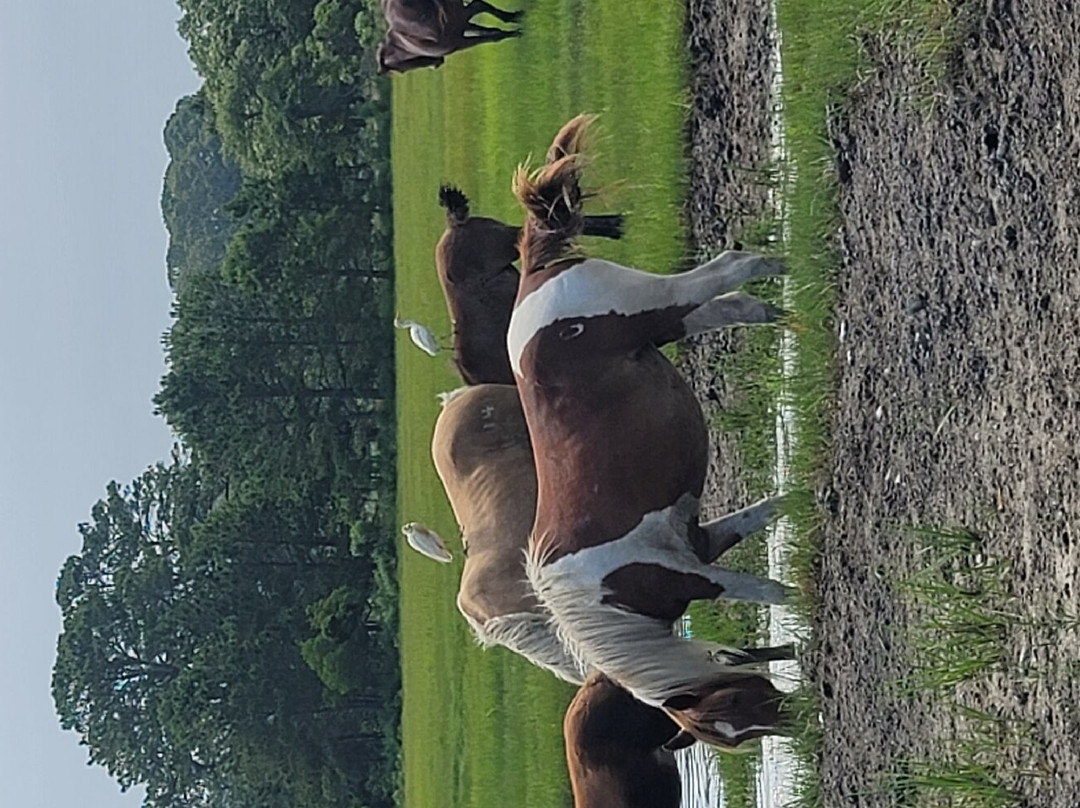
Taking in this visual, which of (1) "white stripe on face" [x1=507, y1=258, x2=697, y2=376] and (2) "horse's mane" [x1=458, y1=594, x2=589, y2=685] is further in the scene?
(2) "horse's mane" [x1=458, y1=594, x2=589, y2=685]

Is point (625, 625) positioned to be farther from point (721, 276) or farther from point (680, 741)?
point (721, 276)

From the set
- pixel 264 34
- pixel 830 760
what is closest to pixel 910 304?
pixel 830 760

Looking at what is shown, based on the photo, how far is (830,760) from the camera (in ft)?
14.7

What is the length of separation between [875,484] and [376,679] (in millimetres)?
14122

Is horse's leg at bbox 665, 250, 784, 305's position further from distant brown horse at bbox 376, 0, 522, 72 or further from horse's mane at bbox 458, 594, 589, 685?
distant brown horse at bbox 376, 0, 522, 72

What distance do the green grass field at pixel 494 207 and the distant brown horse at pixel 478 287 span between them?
650 millimetres

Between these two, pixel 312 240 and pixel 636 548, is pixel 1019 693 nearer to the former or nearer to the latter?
pixel 636 548

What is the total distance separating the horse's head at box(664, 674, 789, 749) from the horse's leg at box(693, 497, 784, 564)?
44 centimetres

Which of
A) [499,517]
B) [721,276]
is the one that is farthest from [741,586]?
[499,517]

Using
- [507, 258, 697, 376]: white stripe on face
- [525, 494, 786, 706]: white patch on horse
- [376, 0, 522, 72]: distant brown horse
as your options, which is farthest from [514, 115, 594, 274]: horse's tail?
[376, 0, 522, 72]: distant brown horse

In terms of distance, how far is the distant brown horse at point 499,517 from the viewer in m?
4.57

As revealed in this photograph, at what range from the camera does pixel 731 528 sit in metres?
4.49

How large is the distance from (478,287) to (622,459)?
1.83m

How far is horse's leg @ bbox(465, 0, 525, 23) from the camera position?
30.2 ft
